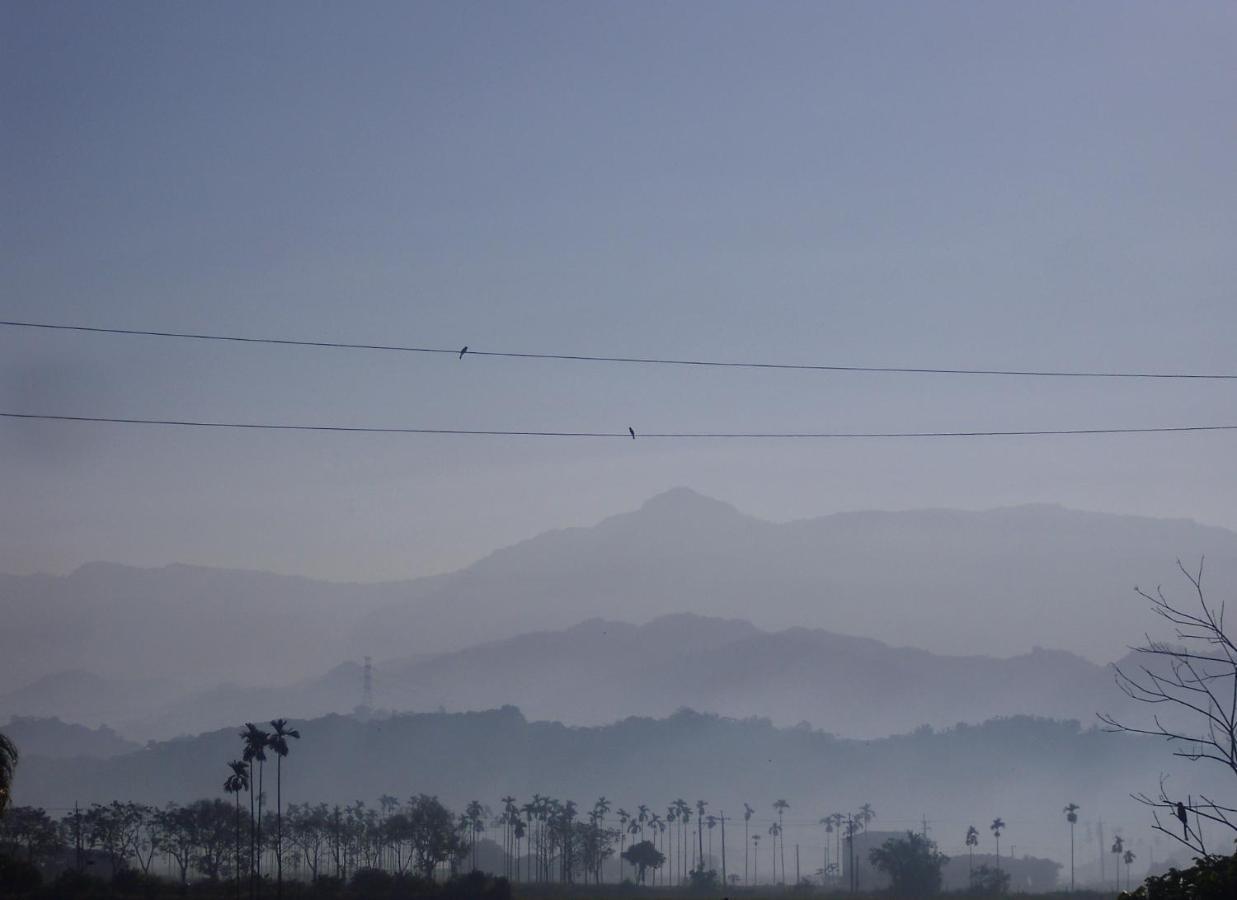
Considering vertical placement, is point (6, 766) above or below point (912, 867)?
above

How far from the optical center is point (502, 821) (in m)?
156

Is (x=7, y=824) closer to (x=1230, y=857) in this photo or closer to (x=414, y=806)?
(x=414, y=806)

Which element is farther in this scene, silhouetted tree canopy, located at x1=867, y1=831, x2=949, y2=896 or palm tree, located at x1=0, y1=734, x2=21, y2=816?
silhouetted tree canopy, located at x1=867, y1=831, x2=949, y2=896

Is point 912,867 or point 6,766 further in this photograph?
point 912,867

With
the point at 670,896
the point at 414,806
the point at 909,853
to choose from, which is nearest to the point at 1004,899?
the point at 909,853

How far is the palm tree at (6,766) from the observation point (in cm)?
2189

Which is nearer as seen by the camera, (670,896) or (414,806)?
(670,896)

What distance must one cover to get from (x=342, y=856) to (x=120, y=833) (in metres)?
26.0

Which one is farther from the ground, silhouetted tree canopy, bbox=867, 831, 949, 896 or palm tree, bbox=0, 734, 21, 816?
palm tree, bbox=0, 734, 21, 816

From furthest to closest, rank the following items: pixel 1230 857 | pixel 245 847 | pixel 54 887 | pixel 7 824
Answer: pixel 245 847, pixel 7 824, pixel 54 887, pixel 1230 857

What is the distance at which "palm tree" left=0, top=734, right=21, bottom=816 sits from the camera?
2189 centimetres

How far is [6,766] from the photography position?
22.2 metres

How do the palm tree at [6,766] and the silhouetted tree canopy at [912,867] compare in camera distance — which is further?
the silhouetted tree canopy at [912,867]

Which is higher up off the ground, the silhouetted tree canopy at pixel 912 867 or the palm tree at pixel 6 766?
the palm tree at pixel 6 766
